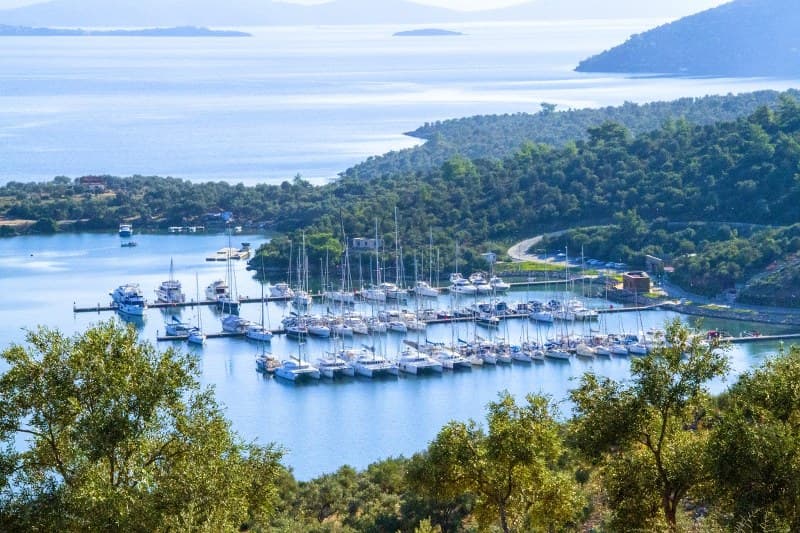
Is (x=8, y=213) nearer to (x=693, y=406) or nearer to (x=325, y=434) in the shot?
(x=325, y=434)

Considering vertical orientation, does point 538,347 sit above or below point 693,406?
below

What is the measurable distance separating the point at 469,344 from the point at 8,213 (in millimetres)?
29893

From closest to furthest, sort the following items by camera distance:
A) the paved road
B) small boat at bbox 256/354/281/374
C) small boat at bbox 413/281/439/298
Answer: small boat at bbox 256/354/281/374 → small boat at bbox 413/281/439/298 → the paved road

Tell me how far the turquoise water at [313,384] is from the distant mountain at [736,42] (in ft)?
307

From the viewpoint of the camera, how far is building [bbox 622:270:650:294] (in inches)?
1656

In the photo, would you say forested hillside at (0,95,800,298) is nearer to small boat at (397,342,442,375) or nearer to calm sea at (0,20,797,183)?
small boat at (397,342,442,375)

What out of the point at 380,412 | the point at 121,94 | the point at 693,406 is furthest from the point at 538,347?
the point at 121,94

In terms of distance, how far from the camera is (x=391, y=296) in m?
42.5

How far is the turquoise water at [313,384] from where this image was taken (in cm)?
2959

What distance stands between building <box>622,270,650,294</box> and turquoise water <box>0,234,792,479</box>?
7.08ft

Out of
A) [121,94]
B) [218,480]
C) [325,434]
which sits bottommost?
[325,434]

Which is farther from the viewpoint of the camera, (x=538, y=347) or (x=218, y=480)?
(x=538, y=347)

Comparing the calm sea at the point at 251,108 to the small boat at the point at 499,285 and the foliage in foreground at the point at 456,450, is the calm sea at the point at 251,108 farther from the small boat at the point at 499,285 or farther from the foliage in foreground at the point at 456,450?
the foliage in foreground at the point at 456,450

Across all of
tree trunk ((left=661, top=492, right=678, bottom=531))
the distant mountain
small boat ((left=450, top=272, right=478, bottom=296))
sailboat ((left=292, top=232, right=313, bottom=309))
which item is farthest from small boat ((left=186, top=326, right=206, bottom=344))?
the distant mountain
